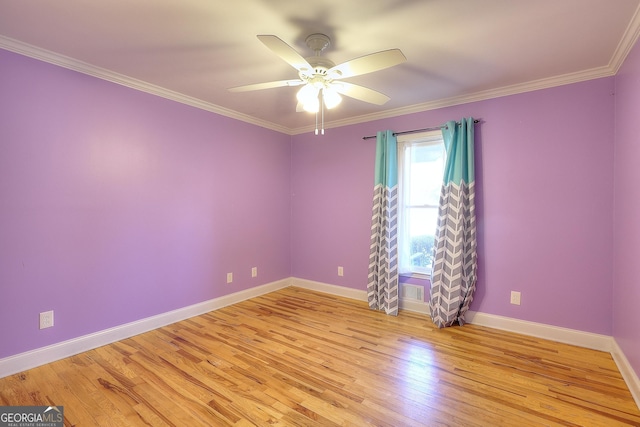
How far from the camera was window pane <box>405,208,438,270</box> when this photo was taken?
11.0 ft

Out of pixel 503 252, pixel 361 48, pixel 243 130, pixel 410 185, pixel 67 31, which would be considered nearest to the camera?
pixel 67 31

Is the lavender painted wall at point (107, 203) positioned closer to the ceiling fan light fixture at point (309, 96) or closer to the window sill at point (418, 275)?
the ceiling fan light fixture at point (309, 96)

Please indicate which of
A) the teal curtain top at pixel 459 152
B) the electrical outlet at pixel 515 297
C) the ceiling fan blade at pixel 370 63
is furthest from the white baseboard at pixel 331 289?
the ceiling fan blade at pixel 370 63

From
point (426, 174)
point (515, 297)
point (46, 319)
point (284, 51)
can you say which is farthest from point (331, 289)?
point (284, 51)

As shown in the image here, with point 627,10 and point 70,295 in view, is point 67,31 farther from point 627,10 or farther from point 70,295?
point 627,10

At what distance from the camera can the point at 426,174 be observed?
3.37 meters

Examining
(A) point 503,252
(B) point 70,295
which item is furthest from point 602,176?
(B) point 70,295

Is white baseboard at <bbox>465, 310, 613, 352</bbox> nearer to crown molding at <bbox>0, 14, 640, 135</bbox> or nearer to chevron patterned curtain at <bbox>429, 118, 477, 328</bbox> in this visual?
chevron patterned curtain at <bbox>429, 118, 477, 328</bbox>

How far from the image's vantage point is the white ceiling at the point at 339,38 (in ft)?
5.53

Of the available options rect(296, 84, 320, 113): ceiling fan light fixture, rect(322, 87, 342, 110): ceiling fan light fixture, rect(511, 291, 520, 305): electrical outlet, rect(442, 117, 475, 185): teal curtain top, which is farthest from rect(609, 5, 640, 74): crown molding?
rect(511, 291, 520, 305): electrical outlet

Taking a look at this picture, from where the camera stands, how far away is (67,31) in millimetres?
1936

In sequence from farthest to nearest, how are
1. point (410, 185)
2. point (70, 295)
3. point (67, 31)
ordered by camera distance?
point (410, 185) < point (70, 295) < point (67, 31)

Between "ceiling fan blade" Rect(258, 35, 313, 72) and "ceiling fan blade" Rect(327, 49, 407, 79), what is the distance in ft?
0.61

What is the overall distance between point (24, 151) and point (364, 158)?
3217 millimetres
